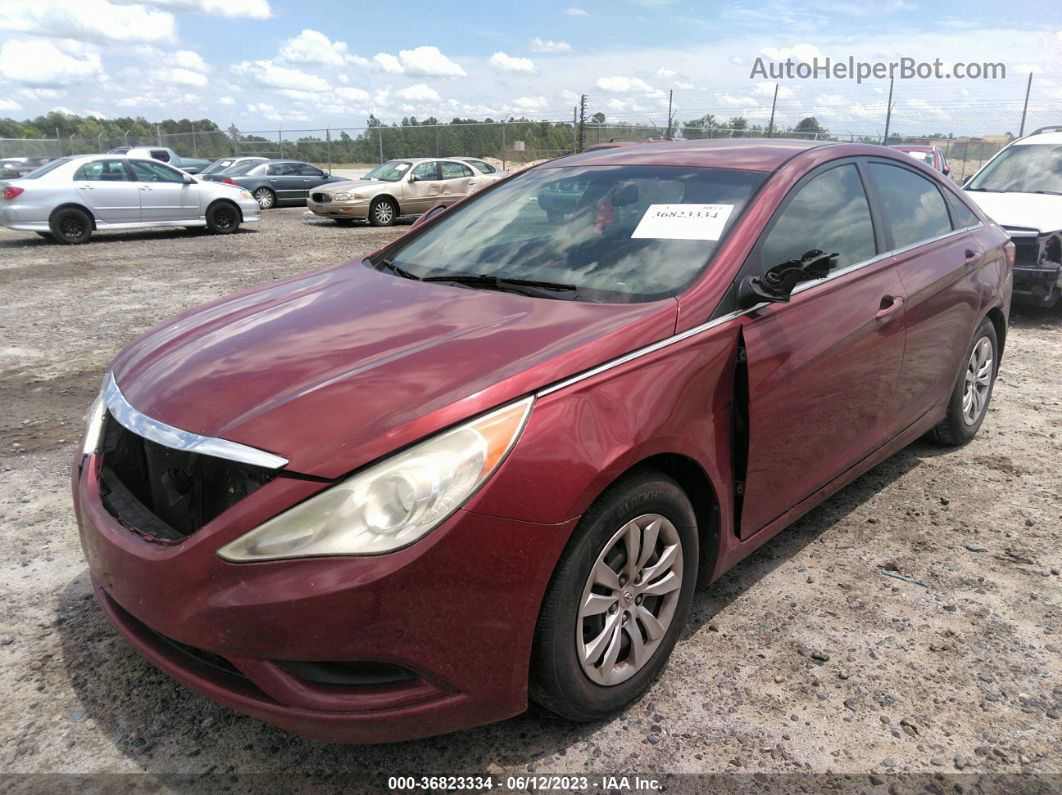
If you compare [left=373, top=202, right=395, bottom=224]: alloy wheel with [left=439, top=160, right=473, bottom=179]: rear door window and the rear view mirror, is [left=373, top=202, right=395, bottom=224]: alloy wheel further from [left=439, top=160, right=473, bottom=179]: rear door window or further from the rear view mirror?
the rear view mirror

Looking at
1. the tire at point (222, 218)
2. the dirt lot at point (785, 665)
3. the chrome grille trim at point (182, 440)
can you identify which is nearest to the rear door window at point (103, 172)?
the tire at point (222, 218)

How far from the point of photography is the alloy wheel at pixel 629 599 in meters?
2.19

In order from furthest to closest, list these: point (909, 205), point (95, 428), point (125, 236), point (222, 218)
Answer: point (222, 218) → point (125, 236) → point (909, 205) → point (95, 428)

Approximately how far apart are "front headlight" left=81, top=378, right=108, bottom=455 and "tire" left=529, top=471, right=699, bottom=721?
59.8 inches

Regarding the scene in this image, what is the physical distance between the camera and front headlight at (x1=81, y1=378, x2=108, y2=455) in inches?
97.3

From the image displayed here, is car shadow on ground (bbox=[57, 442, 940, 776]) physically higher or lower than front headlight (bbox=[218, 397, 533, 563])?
lower

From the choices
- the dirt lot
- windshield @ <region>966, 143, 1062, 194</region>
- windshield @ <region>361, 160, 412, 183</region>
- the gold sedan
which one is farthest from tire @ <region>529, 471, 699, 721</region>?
windshield @ <region>361, 160, 412, 183</region>

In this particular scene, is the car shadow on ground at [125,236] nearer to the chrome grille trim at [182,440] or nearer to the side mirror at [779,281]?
the chrome grille trim at [182,440]

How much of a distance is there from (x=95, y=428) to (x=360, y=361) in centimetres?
96

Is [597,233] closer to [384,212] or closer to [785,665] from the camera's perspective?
[785,665]

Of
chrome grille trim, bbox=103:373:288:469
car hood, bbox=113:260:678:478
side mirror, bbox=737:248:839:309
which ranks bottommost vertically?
chrome grille trim, bbox=103:373:288:469

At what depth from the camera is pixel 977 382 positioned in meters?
4.48

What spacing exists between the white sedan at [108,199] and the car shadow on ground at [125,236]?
0.78 ft

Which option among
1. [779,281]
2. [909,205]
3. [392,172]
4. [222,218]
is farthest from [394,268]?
[392,172]
